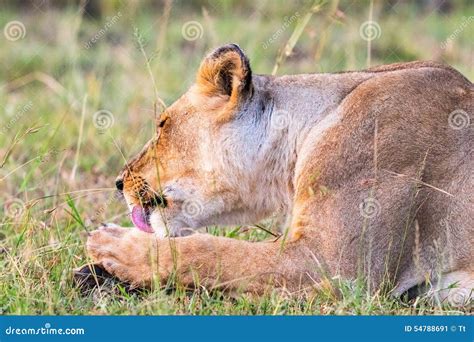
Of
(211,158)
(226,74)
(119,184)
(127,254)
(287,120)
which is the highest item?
(226,74)

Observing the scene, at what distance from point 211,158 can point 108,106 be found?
368 centimetres

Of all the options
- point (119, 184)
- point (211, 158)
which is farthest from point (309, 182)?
point (119, 184)

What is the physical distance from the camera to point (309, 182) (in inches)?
154

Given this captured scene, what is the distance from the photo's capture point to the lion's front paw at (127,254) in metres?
3.86

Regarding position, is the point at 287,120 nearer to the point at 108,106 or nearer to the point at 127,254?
the point at 127,254

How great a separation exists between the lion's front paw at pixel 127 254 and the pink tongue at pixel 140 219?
0.36 m

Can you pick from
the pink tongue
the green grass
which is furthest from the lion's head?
the green grass

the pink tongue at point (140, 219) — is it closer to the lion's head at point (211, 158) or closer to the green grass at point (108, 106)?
the lion's head at point (211, 158)

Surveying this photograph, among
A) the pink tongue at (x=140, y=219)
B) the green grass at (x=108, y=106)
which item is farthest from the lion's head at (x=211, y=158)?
the green grass at (x=108, y=106)

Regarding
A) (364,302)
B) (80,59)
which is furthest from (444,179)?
(80,59)

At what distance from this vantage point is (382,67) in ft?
14.5

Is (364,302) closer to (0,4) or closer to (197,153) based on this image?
(197,153)

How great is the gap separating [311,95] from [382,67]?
392 mm

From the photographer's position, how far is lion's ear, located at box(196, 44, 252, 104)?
412 cm
